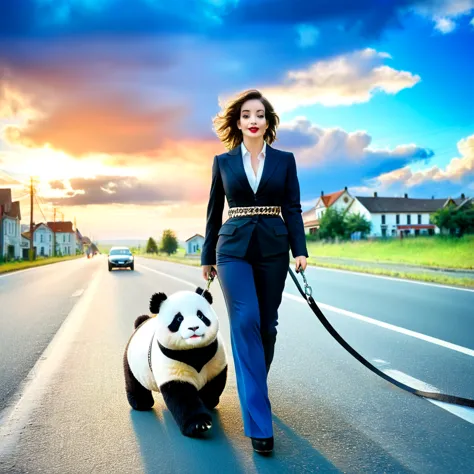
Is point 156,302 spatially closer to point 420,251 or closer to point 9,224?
point 420,251

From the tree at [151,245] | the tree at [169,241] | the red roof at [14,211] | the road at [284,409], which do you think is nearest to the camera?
the road at [284,409]

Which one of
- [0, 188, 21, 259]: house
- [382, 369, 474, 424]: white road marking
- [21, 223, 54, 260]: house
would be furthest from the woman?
[21, 223, 54, 260]: house

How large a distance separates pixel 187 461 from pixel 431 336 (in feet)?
17.0

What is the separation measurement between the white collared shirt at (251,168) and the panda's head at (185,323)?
851 mm

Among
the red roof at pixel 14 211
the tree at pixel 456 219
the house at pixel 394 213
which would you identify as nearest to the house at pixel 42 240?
the red roof at pixel 14 211

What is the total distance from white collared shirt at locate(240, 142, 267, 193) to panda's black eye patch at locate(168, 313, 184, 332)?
0.98 metres

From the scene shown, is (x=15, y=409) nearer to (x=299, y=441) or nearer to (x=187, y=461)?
(x=187, y=461)

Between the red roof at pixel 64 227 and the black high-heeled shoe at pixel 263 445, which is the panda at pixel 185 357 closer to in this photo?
the black high-heeled shoe at pixel 263 445

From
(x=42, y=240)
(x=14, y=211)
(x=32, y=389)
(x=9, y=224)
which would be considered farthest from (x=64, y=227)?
(x=32, y=389)

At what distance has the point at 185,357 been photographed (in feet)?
12.7

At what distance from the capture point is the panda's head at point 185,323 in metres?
3.77

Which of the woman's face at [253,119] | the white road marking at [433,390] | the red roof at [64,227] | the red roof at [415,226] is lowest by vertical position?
the white road marking at [433,390]

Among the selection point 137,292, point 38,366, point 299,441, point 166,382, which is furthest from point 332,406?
point 137,292

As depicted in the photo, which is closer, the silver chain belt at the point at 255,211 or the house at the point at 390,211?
the silver chain belt at the point at 255,211
